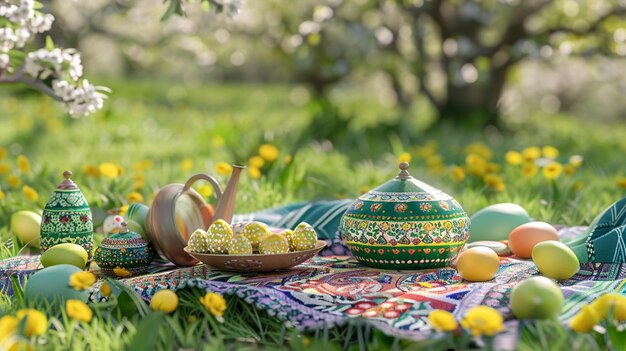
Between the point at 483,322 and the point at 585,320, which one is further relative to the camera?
the point at 585,320

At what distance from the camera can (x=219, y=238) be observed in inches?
123

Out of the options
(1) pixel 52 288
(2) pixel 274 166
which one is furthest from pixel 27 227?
(2) pixel 274 166

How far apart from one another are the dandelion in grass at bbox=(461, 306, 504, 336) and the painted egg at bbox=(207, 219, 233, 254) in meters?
1.13

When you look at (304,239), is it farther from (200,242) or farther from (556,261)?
(556,261)

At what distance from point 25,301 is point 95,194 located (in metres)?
1.86

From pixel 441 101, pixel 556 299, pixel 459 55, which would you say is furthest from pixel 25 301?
pixel 441 101

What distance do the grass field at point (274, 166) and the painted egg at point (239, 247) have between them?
0.84 ft

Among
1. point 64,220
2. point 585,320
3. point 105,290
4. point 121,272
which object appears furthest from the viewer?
point 64,220

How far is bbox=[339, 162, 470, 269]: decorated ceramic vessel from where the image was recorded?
3.20 metres

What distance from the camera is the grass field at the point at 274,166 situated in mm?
2656

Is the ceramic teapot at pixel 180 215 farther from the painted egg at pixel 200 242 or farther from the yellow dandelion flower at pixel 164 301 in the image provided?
the yellow dandelion flower at pixel 164 301

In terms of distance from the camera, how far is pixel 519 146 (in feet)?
24.9

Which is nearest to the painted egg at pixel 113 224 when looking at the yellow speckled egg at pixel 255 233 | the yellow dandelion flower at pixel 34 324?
the yellow speckled egg at pixel 255 233

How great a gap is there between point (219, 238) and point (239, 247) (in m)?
0.09
